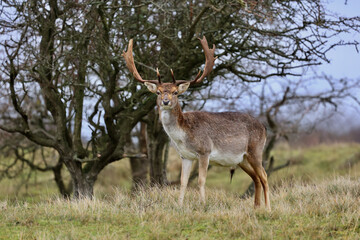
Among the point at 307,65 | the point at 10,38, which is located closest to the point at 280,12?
the point at 307,65

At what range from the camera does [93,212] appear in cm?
779

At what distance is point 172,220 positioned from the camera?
23.0 feet

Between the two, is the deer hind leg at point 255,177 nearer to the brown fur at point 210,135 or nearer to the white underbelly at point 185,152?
the brown fur at point 210,135

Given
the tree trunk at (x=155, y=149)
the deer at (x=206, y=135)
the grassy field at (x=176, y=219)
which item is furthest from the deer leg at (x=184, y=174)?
the tree trunk at (x=155, y=149)

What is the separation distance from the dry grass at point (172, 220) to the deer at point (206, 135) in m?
0.67

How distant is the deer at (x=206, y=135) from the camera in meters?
8.49

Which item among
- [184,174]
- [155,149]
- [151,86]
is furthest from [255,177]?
[155,149]

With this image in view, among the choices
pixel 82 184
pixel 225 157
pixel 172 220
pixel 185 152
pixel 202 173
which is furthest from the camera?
pixel 82 184

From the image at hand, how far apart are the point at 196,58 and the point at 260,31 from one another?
1858 millimetres

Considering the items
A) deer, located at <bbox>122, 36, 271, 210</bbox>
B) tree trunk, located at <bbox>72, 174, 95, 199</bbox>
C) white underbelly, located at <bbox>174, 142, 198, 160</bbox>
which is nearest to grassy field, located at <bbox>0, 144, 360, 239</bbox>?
deer, located at <bbox>122, 36, 271, 210</bbox>

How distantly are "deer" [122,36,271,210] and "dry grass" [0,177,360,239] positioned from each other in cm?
67

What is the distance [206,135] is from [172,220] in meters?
2.17

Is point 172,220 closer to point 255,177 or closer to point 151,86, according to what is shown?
point 151,86

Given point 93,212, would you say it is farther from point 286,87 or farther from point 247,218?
point 286,87
